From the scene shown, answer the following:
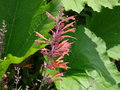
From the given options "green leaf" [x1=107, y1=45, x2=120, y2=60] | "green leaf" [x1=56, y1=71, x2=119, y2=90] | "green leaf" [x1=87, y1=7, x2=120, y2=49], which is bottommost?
"green leaf" [x1=56, y1=71, x2=119, y2=90]

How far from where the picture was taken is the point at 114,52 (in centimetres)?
240

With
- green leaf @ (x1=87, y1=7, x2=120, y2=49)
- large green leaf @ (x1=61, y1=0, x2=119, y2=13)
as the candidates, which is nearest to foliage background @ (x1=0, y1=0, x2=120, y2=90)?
large green leaf @ (x1=61, y1=0, x2=119, y2=13)

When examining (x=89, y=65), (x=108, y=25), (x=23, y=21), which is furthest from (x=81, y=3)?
(x=108, y=25)

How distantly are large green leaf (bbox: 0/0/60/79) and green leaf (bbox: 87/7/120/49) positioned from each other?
77 cm

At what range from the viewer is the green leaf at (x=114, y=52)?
2350mm

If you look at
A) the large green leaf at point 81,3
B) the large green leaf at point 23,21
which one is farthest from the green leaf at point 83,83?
the large green leaf at point 81,3

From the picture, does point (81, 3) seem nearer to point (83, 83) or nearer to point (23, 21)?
point (23, 21)

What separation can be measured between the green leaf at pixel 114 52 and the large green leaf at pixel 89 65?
0.87 feet

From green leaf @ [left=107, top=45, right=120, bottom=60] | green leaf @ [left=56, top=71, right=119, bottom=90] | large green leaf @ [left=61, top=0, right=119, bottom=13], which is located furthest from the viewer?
green leaf @ [left=107, top=45, right=120, bottom=60]

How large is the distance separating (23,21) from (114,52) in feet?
3.02

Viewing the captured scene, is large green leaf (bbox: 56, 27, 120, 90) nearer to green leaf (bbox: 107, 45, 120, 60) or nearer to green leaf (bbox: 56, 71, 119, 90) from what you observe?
green leaf (bbox: 56, 71, 119, 90)

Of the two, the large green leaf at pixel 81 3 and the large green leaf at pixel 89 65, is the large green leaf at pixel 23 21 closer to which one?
the large green leaf at pixel 81 3

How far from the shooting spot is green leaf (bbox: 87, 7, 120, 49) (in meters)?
2.45

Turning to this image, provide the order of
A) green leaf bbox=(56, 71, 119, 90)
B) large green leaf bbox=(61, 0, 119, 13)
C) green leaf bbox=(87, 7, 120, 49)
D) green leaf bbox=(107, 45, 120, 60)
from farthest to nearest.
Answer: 1. green leaf bbox=(87, 7, 120, 49)
2. green leaf bbox=(107, 45, 120, 60)
3. green leaf bbox=(56, 71, 119, 90)
4. large green leaf bbox=(61, 0, 119, 13)
